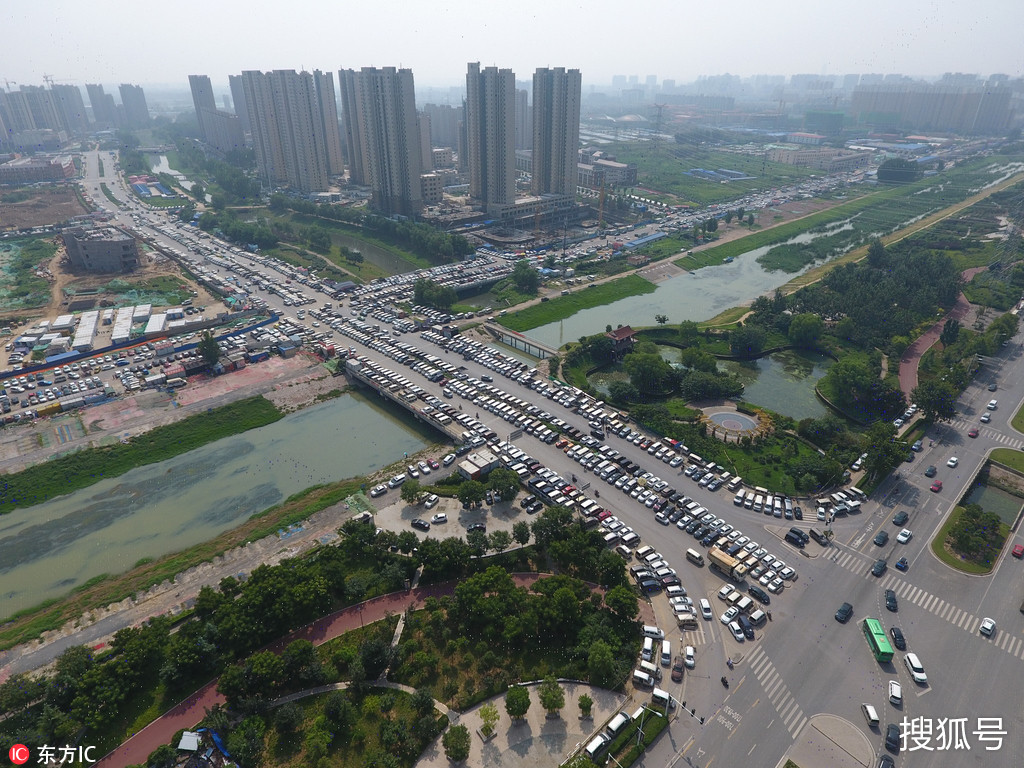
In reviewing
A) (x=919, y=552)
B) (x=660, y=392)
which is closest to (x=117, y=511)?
(x=660, y=392)

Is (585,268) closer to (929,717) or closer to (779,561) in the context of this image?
(779,561)

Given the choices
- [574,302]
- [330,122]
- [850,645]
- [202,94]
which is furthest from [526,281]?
[202,94]

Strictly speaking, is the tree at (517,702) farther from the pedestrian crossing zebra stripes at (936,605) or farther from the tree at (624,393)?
the tree at (624,393)

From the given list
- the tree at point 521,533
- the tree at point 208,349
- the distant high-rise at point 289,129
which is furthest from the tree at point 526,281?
the distant high-rise at point 289,129

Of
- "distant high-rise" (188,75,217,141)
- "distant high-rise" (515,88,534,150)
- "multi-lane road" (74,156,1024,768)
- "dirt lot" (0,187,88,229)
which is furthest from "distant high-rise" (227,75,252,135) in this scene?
"multi-lane road" (74,156,1024,768)

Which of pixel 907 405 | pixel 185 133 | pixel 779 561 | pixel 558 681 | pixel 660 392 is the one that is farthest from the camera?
pixel 185 133

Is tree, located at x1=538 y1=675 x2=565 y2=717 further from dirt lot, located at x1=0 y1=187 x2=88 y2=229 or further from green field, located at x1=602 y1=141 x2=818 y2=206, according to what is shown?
dirt lot, located at x1=0 y1=187 x2=88 y2=229

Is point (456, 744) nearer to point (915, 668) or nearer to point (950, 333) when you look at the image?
point (915, 668)
